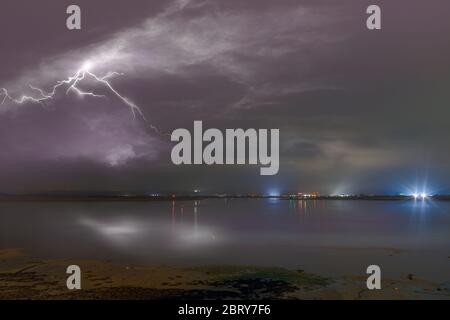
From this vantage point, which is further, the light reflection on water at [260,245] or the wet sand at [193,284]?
the light reflection on water at [260,245]

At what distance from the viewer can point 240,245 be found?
3412 cm

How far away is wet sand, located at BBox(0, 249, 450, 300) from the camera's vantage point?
18.0 m

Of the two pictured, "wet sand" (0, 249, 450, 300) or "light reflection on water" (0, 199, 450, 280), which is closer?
"wet sand" (0, 249, 450, 300)

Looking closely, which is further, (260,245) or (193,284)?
(260,245)

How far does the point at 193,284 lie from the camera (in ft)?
65.3

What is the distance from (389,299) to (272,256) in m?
11.6

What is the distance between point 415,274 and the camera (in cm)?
2286

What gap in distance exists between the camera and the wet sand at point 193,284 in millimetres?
18016

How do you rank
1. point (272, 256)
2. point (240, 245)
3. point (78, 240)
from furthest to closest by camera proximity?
point (78, 240) < point (240, 245) < point (272, 256)
